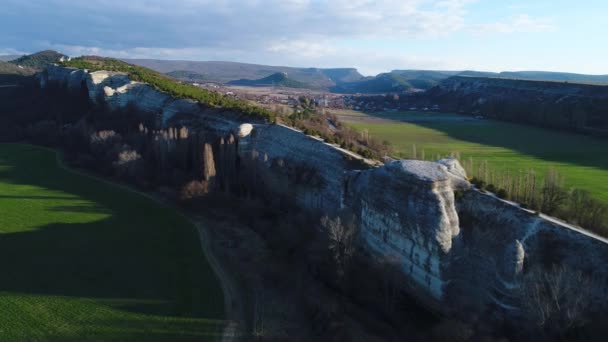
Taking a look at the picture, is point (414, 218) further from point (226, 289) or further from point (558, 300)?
point (226, 289)

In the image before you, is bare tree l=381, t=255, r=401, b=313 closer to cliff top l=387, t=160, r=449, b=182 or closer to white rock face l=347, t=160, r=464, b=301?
white rock face l=347, t=160, r=464, b=301

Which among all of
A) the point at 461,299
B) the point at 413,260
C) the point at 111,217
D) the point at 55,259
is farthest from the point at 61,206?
the point at 461,299

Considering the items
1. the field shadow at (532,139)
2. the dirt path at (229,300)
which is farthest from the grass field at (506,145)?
the dirt path at (229,300)

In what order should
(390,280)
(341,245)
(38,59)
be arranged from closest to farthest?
(390,280) → (341,245) → (38,59)

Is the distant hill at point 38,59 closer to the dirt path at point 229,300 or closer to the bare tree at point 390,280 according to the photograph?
the dirt path at point 229,300

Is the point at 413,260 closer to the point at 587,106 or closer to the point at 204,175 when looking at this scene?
the point at 204,175

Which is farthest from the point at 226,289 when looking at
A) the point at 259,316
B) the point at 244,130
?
the point at 244,130

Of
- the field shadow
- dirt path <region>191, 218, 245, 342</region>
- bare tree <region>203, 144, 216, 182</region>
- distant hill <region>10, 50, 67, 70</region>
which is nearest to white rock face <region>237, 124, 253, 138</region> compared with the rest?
bare tree <region>203, 144, 216, 182</region>
